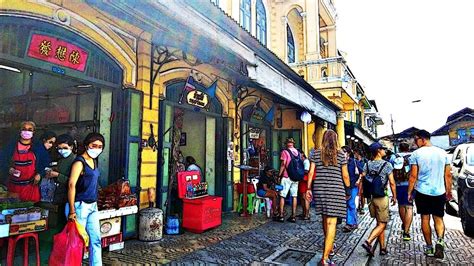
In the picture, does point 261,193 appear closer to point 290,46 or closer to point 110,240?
point 110,240

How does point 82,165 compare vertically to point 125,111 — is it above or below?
below

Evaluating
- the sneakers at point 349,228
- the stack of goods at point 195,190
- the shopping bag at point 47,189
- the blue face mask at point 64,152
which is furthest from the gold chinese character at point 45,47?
the sneakers at point 349,228

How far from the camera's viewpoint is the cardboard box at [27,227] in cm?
328

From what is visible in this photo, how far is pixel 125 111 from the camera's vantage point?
5395 millimetres

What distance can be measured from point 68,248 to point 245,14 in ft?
30.8

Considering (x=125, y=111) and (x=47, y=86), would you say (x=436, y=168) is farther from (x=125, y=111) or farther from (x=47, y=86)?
(x=47, y=86)

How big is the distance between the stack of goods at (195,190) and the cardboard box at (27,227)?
9.53 feet

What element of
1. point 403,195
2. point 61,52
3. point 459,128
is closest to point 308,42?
point 403,195

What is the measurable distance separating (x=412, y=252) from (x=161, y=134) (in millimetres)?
4910

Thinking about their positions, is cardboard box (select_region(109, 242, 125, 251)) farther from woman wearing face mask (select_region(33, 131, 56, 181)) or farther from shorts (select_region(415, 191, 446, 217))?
shorts (select_region(415, 191, 446, 217))

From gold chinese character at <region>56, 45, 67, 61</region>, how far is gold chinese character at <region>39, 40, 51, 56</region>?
0.45ft

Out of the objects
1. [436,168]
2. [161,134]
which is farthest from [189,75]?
[436,168]

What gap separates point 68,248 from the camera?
308cm

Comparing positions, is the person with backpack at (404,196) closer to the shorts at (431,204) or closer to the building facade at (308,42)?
the shorts at (431,204)
